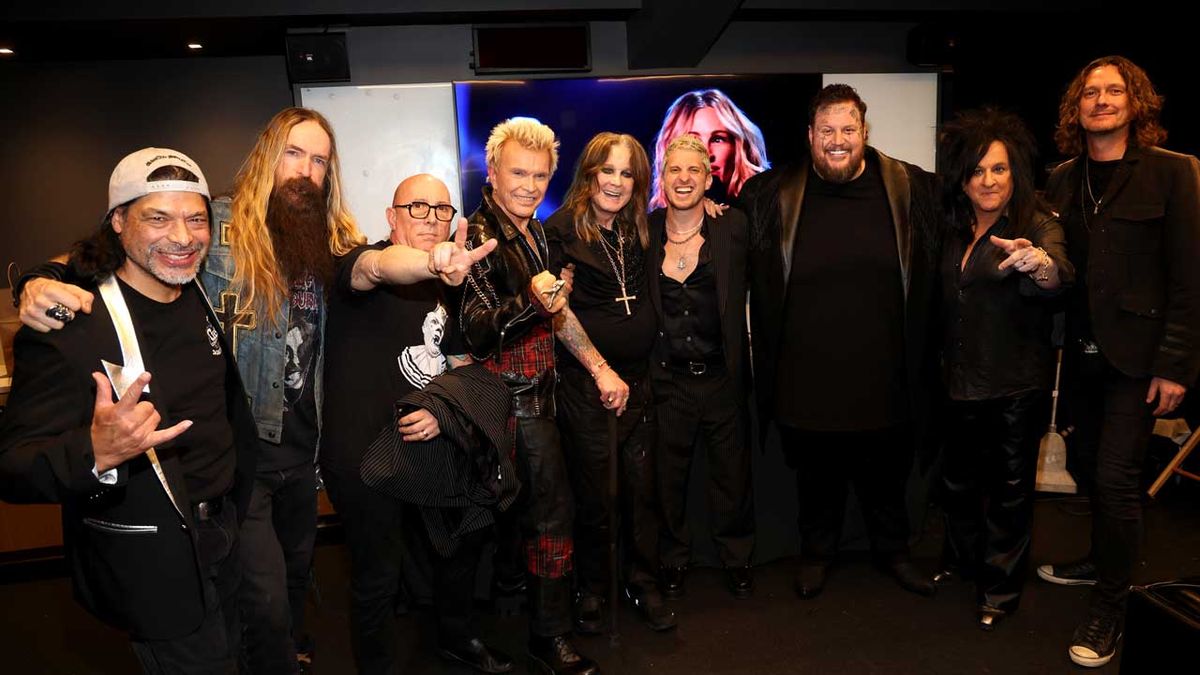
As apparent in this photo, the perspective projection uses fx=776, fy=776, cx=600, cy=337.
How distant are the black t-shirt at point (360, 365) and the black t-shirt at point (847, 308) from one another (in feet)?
5.05

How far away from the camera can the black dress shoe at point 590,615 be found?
2939 mm

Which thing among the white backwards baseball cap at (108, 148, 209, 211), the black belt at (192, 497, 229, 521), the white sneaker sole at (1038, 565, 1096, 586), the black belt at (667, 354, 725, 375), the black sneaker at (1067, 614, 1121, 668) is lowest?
the white sneaker sole at (1038, 565, 1096, 586)

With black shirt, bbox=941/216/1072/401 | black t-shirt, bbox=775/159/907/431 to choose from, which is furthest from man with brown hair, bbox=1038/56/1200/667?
black t-shirt, bbox=775/159/907/431

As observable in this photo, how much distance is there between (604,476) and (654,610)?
626 millimetres

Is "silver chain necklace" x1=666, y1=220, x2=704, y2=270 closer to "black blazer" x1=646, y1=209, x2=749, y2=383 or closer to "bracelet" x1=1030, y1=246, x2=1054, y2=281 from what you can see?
"black blazer" x1=646, y1=209, x2=749, y2=383

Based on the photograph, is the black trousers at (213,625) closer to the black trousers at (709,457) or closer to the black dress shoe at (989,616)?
the black trousers at (709,457)

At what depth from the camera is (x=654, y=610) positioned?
297 cm

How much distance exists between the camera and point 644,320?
2.81 metres

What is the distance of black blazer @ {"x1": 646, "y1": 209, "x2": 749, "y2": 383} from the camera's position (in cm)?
293

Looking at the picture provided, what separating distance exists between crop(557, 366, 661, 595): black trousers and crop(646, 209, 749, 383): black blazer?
0.26 meters

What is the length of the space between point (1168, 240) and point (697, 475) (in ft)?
6.17

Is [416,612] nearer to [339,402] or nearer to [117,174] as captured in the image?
[339,402]

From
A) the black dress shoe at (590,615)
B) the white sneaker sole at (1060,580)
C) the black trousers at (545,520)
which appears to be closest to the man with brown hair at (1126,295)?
the white sneaker sole at (1060,580)

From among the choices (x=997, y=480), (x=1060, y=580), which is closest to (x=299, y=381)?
(x=997, y=480)
